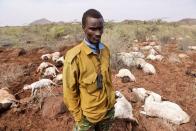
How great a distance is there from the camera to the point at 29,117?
4672 millimetres

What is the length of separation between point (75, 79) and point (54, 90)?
261 cm

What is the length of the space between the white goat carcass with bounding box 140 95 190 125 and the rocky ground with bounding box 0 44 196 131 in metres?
0.08

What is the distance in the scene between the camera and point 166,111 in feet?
15.6

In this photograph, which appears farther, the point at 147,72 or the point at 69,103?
the point at 147,72

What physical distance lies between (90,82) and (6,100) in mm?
2479

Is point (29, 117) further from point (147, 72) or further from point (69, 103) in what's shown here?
point (147, 72)

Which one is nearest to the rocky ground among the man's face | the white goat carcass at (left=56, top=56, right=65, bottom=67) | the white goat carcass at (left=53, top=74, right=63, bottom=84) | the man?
the white goat carcass at (left=53, top=74, right=63, bottom=84)

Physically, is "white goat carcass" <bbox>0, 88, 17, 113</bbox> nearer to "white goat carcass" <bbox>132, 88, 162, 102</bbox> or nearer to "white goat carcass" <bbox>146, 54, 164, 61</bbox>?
"white goat carcass" <bbox>132, 88, 162, 102</bbox>

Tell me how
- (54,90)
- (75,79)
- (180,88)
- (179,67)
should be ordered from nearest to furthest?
(75,79)
(54,90)
(180,88)
(179,67)

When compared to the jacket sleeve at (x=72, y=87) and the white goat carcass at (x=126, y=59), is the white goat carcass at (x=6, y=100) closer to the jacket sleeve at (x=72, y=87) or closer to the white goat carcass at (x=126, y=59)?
the jacket sleeve at (x=72, y=87)

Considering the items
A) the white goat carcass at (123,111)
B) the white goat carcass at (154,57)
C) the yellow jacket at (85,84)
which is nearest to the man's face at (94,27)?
the yellow jacket at (85,84)

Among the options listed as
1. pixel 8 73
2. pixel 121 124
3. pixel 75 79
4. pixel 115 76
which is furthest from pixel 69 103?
pixel 8 73

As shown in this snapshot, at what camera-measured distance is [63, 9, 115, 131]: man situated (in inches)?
106

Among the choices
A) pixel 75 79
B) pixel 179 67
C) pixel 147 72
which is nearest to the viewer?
pixel 75 79
